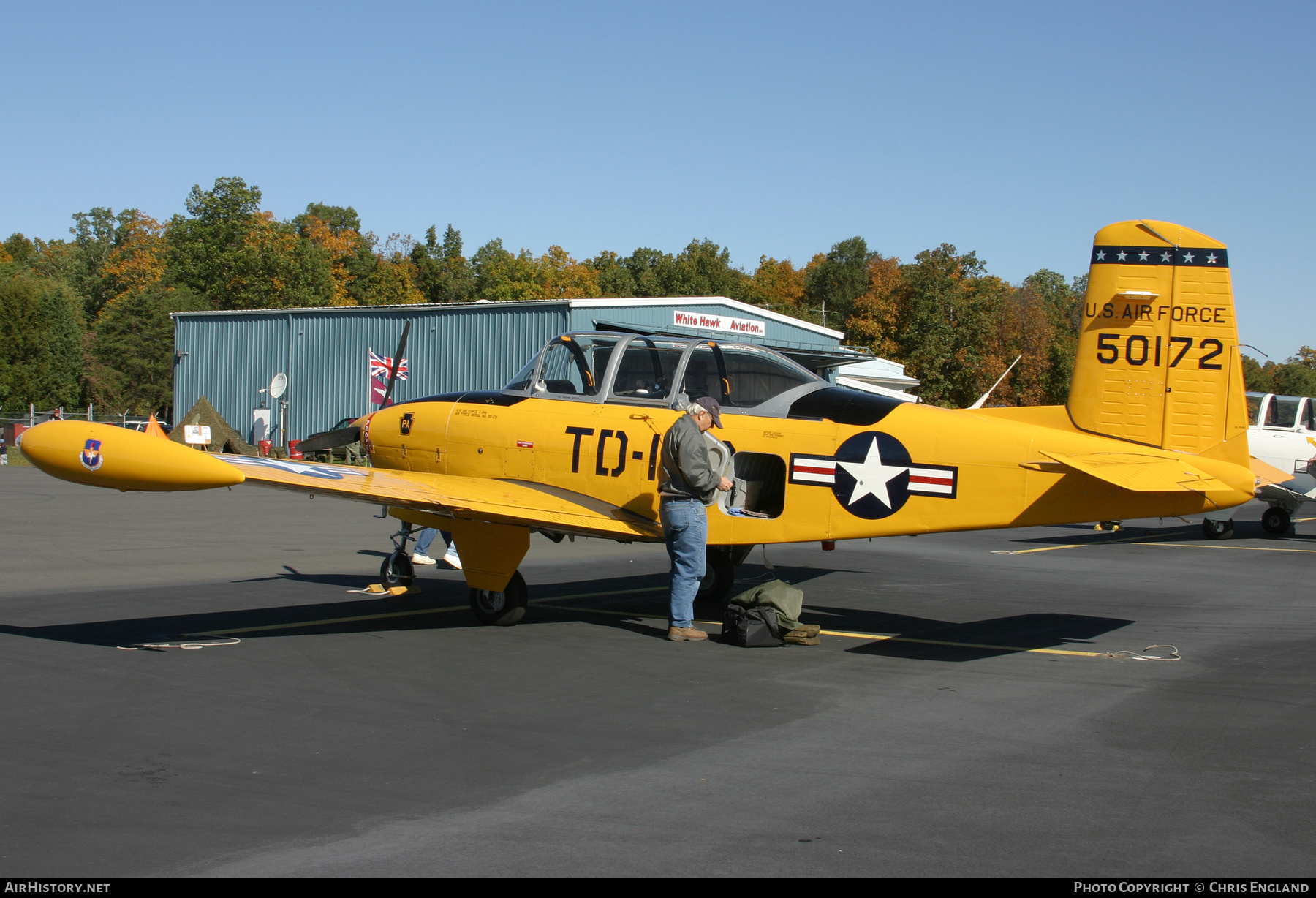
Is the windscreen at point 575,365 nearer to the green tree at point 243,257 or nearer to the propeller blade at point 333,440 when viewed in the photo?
the propeller blade at point 333,440

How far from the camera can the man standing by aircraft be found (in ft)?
27.7

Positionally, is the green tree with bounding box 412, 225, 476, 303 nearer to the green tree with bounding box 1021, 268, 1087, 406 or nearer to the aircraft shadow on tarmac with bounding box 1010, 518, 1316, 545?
the green tree with bounding box 1021, 268, 1087, 406

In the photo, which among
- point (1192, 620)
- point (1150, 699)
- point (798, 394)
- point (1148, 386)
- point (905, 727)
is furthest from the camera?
point (1192, 620)

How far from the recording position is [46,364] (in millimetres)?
71875

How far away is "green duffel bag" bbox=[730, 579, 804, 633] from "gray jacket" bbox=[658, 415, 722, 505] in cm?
96

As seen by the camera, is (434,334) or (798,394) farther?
(434,334)

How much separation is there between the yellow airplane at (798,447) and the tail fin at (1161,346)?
0.01m

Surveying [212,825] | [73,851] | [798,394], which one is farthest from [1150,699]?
[73,851]

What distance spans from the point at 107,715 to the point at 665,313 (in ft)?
102

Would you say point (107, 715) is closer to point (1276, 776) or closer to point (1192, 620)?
point (1276, 776)

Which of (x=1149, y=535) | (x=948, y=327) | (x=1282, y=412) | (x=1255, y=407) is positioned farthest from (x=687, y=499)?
(x=948, y=327)

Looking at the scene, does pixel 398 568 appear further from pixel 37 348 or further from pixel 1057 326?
pixel 1057 326

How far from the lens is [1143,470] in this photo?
25.0 ft

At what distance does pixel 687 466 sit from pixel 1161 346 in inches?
151
